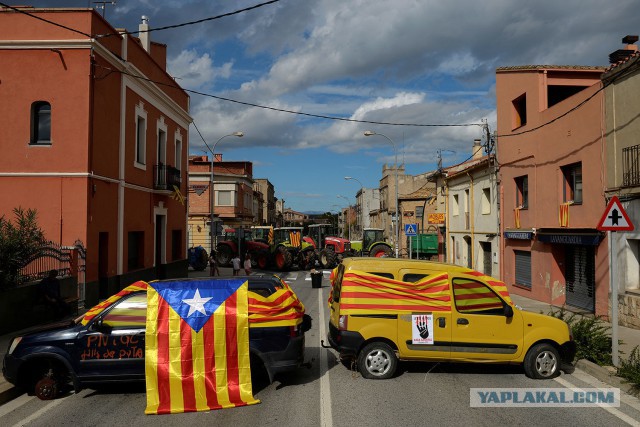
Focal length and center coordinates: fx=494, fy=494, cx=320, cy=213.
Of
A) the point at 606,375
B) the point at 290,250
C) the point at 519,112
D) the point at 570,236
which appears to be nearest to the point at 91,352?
the point at 606,375

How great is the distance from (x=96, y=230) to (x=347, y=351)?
34.3 feet

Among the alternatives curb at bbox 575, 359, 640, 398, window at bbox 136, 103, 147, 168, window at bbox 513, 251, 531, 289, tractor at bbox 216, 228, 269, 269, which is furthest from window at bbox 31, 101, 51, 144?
window at bbox 513, 251, 531, 289

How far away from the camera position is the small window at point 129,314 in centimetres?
686

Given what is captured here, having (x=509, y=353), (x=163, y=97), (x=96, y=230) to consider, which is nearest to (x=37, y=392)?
(x=509, y=353)

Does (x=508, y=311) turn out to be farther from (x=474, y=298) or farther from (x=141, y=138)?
(x=141, y=138)

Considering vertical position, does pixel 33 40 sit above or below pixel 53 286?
above

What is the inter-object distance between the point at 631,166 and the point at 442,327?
288 inches

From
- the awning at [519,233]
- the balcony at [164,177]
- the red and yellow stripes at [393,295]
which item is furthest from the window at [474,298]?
the balcony at [164,177]

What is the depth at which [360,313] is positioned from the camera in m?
7.70

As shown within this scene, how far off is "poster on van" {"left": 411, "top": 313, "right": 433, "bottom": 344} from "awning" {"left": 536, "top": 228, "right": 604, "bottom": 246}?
7679 millimetres

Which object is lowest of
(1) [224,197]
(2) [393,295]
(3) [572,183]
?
(2) [393,295]

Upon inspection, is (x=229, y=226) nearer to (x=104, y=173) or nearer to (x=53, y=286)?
(x=104, y=173)

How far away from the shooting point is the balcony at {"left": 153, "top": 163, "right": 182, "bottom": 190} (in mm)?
20794

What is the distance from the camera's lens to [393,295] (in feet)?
25.5
